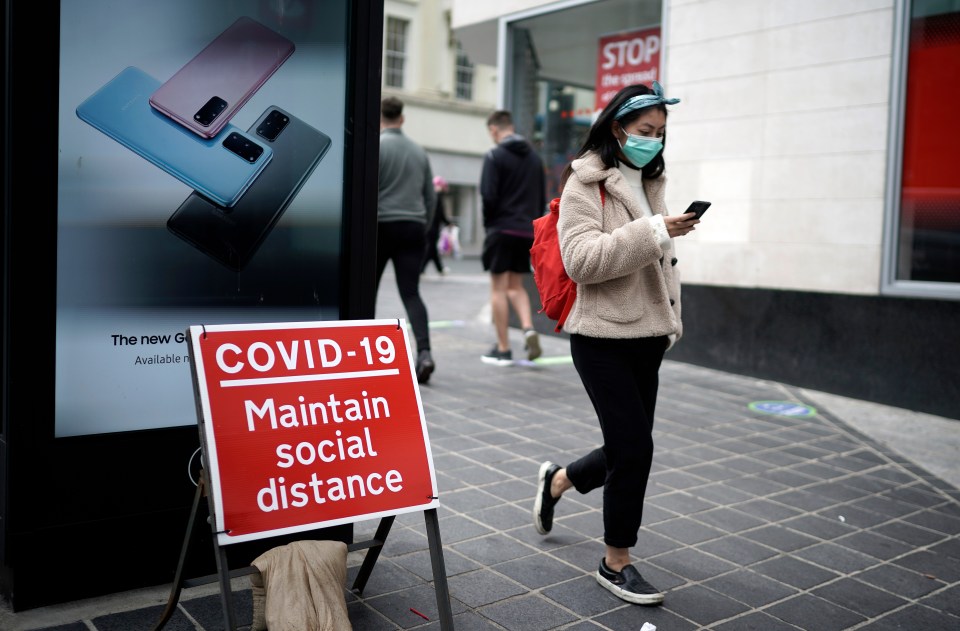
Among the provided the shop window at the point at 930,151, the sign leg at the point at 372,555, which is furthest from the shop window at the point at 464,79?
the sign leg at the point at 372,555

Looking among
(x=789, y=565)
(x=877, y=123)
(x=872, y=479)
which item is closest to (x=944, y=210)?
(x=877, y=123)

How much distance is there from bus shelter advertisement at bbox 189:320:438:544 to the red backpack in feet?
2.33

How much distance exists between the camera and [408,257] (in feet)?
24.1

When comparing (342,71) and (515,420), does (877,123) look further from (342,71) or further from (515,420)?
(342,71)

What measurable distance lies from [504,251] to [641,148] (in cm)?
489

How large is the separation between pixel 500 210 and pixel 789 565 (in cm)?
501

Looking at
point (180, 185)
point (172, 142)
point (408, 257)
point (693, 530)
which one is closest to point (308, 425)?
point (180, 185)

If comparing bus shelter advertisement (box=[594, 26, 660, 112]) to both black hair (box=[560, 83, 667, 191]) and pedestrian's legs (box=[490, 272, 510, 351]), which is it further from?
black hair (box=[560, 83, 667, 191])

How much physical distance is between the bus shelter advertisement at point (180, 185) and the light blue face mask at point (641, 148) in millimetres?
1098

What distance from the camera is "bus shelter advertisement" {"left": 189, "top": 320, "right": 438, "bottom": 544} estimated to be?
2.77 metres

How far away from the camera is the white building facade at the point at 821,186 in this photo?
6.93 m

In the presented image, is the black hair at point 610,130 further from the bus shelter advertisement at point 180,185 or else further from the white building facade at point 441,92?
the white building facade at point 441,92

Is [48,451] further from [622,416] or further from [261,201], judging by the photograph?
[622,416]

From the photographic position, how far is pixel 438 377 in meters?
7.69
